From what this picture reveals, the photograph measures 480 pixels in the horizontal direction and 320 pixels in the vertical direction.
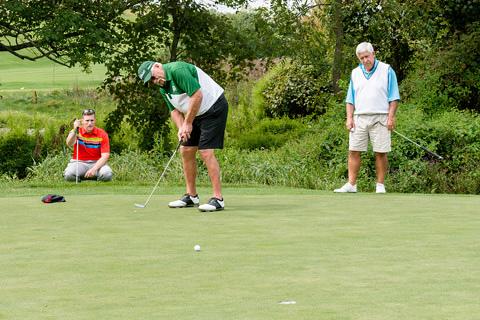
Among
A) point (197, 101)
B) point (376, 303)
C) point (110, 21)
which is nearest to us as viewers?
point (376, 303)

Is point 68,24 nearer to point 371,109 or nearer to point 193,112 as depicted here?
point 371,109

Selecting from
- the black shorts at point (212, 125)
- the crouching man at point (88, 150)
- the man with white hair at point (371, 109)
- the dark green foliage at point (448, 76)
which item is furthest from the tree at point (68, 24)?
the black shorts at point (212, 125)

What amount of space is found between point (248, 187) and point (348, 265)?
747 cm

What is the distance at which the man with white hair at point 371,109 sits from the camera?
Result: 12320 millimetres

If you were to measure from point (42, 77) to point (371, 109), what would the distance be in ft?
99.5

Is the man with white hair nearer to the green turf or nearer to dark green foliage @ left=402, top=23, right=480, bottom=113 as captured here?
the green turf

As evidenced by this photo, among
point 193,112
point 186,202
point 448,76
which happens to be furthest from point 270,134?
point 193,112

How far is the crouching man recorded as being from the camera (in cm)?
1377

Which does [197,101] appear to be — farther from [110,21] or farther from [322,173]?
[110,21]

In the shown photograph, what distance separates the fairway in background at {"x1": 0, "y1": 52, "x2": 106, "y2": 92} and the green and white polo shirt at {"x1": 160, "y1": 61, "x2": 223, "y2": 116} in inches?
991

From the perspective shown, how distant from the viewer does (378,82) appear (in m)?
12.3

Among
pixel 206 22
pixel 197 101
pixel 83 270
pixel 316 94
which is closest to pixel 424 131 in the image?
pixel 206 22

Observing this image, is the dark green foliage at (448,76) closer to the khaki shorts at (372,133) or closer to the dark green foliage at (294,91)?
the dark green foliage at (294,91)

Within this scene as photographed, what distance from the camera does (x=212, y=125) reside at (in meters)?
9.92
